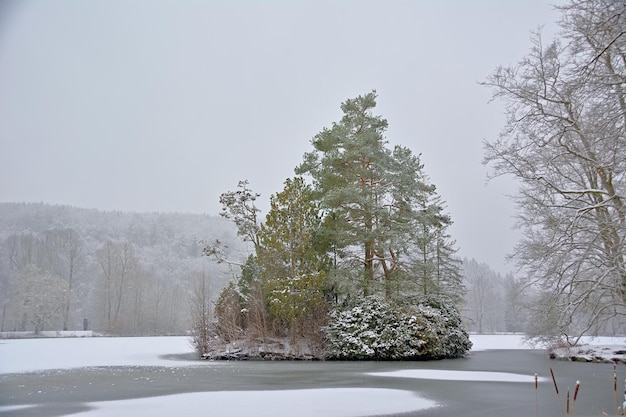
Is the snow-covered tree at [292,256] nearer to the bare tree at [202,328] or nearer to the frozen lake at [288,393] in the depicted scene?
the bare tree at [202,328]

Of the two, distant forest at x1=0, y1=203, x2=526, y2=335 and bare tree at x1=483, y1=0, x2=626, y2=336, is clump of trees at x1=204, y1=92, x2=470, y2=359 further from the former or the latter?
distant forest at x1=0, y1=203, x2=526, y2=335

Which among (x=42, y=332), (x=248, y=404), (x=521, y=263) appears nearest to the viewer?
(x=248, y=404)

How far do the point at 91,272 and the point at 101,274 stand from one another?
330 centimetres

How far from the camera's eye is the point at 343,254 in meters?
24.1

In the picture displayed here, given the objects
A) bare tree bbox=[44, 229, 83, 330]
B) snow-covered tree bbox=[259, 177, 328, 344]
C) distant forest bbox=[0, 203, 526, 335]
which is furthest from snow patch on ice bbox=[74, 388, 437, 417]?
bare tree bbox=[44, 229, 83, 330]

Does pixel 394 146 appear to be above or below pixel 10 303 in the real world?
above

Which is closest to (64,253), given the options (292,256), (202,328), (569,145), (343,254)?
(202,328)

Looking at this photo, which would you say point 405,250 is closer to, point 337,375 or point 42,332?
point 337,375

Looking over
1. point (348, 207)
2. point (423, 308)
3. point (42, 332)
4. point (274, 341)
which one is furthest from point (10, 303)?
point (423, 308)

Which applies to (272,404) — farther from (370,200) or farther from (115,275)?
(115,275)

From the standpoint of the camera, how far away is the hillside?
150ft

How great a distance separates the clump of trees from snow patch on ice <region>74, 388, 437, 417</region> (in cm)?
1140

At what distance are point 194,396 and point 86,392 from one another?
2.53 meters

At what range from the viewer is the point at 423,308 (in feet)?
71.2
